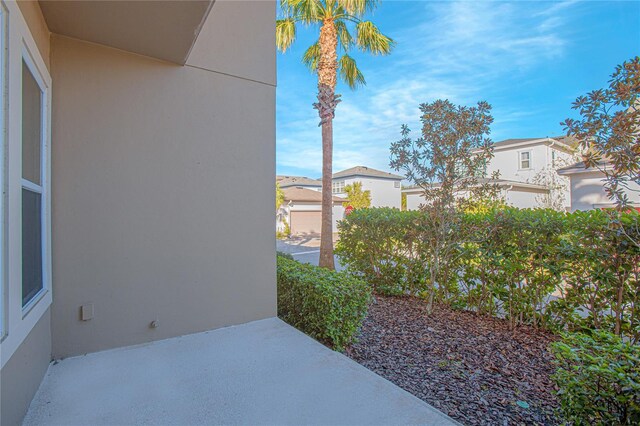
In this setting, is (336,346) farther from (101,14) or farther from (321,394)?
(101,14)

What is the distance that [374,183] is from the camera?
101 ft

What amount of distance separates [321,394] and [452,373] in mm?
1467

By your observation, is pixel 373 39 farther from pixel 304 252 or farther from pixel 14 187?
pixel 304 252

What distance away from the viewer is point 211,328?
3.62 metres

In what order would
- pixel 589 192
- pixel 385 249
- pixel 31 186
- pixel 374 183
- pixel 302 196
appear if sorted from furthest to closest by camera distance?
1. pixel 374 183
2. pixel 302 196
3. pixel 589 192
4. pixel 385 249
5. pixel 31 186

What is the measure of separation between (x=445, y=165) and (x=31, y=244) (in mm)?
4761

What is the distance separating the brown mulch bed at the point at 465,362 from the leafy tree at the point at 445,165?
2.42 ft

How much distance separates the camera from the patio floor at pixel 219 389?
2092mm

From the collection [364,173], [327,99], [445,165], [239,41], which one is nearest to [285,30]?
[327,99]

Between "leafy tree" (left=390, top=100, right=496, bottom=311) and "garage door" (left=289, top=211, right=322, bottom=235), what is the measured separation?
19446 mm

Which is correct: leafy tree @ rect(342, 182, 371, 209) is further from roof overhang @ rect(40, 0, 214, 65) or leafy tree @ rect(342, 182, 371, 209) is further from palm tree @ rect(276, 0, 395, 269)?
roof overhang @ rect(40, 0, 214, 65)

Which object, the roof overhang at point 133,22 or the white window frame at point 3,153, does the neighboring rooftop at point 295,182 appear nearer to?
the roof overhang at point 133,22

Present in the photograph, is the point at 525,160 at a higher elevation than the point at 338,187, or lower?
higher

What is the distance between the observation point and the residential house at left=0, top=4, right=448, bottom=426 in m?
2.09
